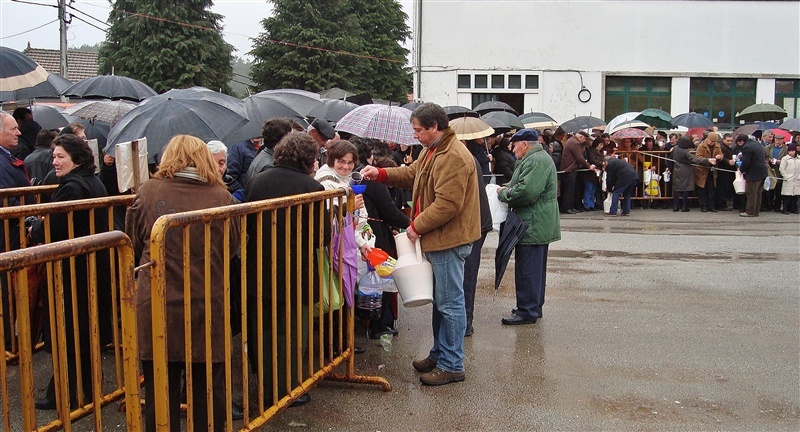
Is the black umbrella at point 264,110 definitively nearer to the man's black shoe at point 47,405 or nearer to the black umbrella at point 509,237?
the black umbrella at point 509,237

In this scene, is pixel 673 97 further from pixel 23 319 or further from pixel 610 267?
Answer: pixel 23 319

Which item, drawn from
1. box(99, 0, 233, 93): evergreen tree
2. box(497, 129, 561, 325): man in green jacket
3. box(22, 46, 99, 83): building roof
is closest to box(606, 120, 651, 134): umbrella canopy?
box(497, 129, 561, 325): man in green jacket

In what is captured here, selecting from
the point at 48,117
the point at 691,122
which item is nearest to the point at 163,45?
the point at 48,117

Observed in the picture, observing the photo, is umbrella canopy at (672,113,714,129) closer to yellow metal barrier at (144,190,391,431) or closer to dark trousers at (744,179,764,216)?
dark trousers at (744,179,764,216)

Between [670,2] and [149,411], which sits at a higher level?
[670,2]

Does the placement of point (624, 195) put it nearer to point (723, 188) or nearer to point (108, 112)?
point (723, 188)

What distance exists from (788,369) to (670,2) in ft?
83.2

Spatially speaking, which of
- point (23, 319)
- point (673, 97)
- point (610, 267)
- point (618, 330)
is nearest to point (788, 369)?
point (618, 330)

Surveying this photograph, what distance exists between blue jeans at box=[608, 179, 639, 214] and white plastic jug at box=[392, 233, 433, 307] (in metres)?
11.5

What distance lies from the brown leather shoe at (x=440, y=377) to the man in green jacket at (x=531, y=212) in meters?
1.67

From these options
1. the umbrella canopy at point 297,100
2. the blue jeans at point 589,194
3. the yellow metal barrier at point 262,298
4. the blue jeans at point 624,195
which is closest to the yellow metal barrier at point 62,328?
the yellow metal barrier at point 262,298

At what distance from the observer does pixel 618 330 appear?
6844 millimetres

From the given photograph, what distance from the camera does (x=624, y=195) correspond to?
16062 mm

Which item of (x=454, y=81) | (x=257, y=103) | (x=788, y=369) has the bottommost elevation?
(x=788, y=369)
